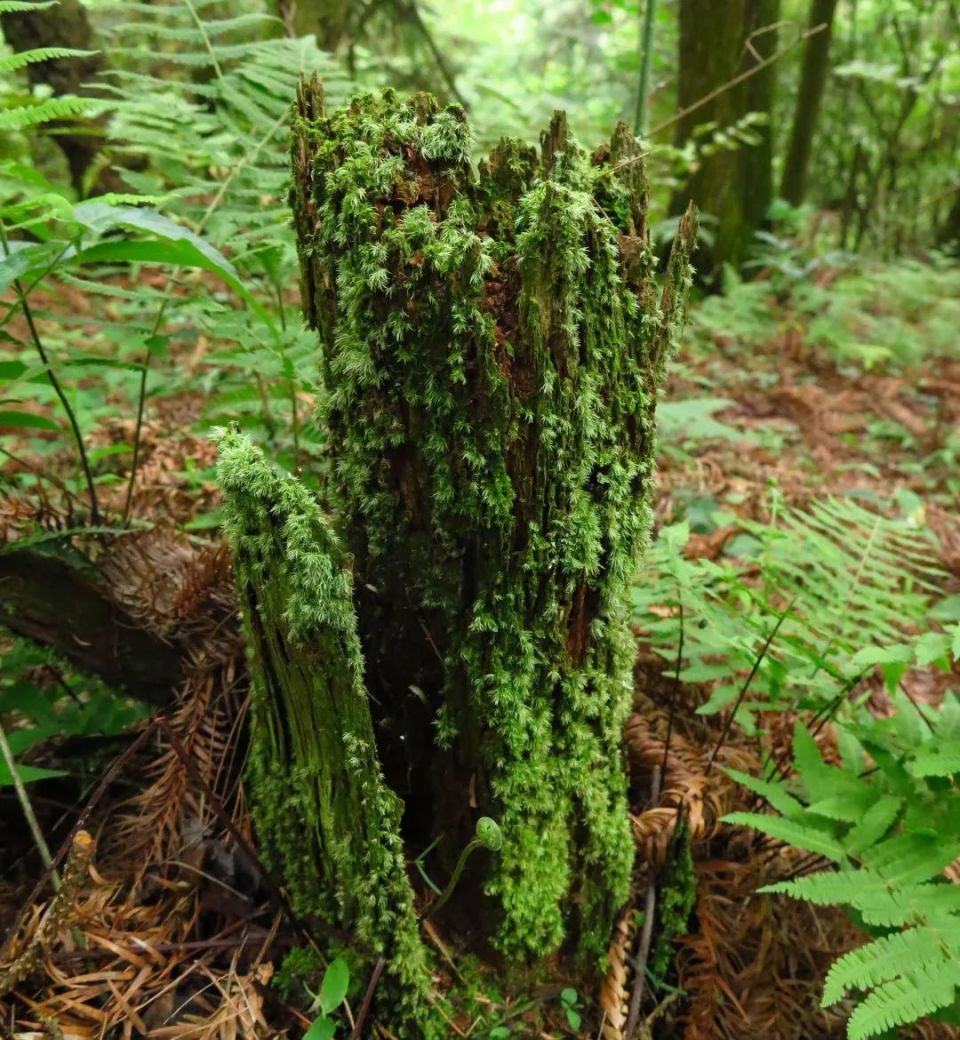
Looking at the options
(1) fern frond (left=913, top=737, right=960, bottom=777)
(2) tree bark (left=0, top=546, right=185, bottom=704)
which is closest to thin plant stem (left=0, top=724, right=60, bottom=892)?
(2) tree bark (left=0, top=546, right=185, bottom=704)

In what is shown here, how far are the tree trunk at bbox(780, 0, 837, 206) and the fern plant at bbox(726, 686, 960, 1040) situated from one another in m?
10.2

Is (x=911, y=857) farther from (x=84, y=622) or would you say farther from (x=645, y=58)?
(x=645, y=58)

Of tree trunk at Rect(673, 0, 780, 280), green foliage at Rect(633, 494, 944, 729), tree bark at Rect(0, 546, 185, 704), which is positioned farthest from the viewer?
tree trunk at Rect(673, 0, 780, 280)

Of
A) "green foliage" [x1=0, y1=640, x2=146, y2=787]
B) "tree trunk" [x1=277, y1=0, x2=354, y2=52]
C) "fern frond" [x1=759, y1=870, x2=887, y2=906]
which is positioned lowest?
"fern frond" [x1=759, y1=870, x2=887, y2=906]

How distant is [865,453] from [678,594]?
4.34m

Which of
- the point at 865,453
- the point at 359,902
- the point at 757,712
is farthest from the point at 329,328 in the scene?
the point at 865,453

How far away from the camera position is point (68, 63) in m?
5.61

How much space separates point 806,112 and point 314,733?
36.9 ft

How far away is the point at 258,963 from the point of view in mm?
1582

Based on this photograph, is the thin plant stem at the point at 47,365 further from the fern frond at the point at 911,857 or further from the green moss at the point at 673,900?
the fern frond at the point at 911,857

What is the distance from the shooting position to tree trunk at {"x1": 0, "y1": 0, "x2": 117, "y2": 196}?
5.13 metres

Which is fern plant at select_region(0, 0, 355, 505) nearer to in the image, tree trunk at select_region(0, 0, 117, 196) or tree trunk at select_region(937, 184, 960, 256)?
tree trunk at select_region(0, 0, 117, 196)

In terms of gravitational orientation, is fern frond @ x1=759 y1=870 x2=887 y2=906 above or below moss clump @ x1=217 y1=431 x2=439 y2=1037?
below

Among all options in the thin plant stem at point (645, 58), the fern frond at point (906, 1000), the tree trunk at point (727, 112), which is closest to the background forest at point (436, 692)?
the fern frond at point (906, 1000)
